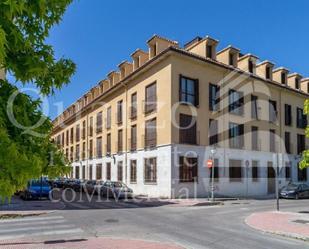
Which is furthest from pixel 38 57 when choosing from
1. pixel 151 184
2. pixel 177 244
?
pixel 151 184

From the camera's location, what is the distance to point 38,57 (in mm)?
4629

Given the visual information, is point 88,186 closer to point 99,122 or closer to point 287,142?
point 99,122

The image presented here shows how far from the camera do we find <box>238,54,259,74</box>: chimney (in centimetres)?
3419

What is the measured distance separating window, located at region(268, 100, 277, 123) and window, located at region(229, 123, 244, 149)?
4727 mm

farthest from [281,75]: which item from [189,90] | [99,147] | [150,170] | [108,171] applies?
[99,147]

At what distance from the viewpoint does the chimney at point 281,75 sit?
38650 mm

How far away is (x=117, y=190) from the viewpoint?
26.9m

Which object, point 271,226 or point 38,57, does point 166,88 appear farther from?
point 38,57

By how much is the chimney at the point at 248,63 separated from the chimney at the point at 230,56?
1.69 metres

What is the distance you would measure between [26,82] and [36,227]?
30.9 feet

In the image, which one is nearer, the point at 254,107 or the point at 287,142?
the point at 254,107

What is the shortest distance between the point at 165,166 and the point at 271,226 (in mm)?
13855

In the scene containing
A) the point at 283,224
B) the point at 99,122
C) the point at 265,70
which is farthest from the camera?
the point at 99,122

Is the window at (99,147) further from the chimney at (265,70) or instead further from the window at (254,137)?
the chimney at (265,70)
